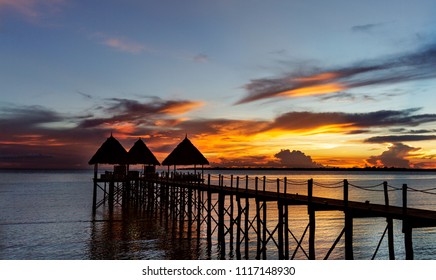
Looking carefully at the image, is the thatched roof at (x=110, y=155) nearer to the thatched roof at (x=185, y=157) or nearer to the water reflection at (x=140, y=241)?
the water reflection at (x=140, y=241)

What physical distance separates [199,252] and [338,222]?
63.0 feet

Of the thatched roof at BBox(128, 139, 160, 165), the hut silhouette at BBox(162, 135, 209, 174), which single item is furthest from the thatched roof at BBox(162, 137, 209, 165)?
the thatched roof at BBox(128, 139, 160, 165)

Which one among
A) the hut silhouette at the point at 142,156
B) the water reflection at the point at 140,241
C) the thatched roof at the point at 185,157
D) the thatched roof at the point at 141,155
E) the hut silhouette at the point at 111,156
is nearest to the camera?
the water reflection at the point at 140,241

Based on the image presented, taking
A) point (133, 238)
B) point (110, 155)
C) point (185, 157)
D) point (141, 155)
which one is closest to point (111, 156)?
point (110, 155)

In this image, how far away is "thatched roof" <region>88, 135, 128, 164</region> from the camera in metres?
48.8

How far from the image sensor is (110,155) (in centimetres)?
4894

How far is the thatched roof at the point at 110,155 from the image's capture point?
48812 millimetres

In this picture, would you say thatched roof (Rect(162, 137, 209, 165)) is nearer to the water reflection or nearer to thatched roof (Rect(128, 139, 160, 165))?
the water reflection

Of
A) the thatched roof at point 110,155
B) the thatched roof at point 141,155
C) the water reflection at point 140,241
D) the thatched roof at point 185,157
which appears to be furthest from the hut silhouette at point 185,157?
the thatched roof at point 141,155

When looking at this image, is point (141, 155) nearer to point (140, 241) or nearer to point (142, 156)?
point (142, 156)
